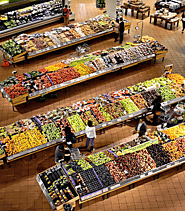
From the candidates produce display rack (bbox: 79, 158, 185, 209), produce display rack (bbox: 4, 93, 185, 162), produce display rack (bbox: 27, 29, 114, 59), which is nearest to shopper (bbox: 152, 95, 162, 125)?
produce display rack (bbox: 4, 93, 185, 162)

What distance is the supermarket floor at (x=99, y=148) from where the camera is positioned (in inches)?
358

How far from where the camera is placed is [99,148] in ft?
35.1

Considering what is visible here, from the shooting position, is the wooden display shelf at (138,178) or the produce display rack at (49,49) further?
the produce display rack at (49,49)

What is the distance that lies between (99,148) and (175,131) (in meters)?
2.53

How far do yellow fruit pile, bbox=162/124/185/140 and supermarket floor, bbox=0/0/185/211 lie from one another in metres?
1.06

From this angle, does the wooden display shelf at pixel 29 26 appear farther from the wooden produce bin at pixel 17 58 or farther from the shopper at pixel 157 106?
the shopper at pixel 157 106

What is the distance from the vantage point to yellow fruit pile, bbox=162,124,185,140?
10.2m

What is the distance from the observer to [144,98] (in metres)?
11.9

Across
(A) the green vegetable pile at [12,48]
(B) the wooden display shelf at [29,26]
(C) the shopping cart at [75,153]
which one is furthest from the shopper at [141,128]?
(B) the wooden display shelf at [29,26]

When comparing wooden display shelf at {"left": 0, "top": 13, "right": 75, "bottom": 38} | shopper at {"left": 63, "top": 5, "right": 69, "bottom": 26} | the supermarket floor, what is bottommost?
the supermarket floor

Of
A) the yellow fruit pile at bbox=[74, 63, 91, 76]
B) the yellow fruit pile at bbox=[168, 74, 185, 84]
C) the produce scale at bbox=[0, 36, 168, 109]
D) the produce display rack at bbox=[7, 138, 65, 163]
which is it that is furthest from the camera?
the yellow fruit pile at bbox=[74, 63, 91, 76]

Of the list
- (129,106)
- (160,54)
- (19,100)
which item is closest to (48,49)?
(19,100)

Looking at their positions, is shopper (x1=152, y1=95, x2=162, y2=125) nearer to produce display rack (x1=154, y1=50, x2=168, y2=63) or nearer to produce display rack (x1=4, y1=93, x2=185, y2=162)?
produce display rack (x1=4, y1=93, x2=185, y2=162)

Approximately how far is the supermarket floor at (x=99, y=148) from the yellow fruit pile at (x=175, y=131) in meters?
1.06
